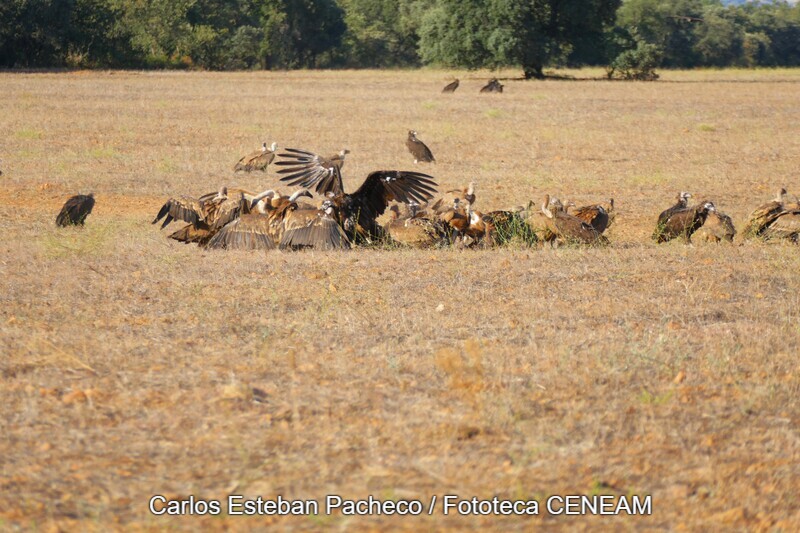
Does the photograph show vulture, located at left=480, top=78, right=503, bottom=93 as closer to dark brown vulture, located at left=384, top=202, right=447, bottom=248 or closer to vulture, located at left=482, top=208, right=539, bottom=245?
vulture, located at left=482, top=208, right=539, bottom=245

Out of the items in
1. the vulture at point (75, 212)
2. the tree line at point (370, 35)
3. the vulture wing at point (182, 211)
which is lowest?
the vulture at point (75, 212)

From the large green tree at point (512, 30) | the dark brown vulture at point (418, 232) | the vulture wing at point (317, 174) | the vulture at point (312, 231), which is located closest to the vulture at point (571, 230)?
the dark brown vulture at point (418, 232)

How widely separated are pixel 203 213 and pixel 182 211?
0.66ft

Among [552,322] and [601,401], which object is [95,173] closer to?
[552,322]

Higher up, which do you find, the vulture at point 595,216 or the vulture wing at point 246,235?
the vulture at point 595,216

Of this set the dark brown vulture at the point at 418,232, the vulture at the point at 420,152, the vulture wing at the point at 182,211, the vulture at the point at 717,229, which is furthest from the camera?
the vulture at the point at 420,152

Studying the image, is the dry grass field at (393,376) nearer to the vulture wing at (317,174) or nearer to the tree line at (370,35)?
the vulture wing at (317,174)

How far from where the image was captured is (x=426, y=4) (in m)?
62.6

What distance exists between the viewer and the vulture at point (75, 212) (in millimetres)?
10320

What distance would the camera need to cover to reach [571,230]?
928 cm

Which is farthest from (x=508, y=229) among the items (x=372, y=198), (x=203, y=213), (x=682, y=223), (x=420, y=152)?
(x=420, y=152)

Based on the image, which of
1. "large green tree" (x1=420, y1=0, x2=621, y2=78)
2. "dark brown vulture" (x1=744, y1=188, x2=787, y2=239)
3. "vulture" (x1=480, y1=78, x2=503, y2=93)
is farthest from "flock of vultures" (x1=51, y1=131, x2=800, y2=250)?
"large green tree" (x1=420, y1=0, x2=621, y2=78)

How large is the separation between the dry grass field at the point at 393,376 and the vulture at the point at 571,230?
36cm

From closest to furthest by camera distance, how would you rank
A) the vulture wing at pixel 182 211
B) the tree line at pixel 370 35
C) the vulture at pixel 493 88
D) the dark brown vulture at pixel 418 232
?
the dark brown vulture at pixel 418 232 → the vulture wing at pixel 182 211 → the vulture at pixel 493 88 → the tree line at pixel 370 35
